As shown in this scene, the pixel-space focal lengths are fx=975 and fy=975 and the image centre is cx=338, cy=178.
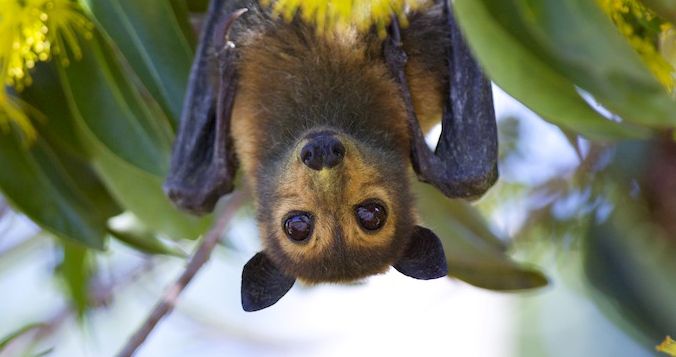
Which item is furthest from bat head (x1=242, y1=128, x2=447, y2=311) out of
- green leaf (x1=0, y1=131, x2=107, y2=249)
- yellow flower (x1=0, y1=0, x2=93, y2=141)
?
yellow flower (x1=0, y1=0, x2=93, y2=141)

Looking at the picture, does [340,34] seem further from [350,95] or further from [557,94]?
[557,94]

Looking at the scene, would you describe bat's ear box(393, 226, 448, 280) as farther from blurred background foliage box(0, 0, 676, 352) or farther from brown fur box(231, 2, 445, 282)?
blurred background foliage box(0, 0, 676, 352)

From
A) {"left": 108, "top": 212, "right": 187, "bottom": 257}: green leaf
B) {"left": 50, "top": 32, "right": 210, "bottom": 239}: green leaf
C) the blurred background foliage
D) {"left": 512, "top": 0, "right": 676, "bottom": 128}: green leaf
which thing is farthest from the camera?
{"left": 108, "top": 212, "right": 187, "bottom": 257}: green leaf

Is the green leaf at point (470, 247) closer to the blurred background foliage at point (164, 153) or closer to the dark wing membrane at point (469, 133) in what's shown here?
the blurred background foliage at point (164, 153)

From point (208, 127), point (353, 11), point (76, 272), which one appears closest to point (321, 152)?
point (353, 11)

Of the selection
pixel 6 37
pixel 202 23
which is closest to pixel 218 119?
pixel 202 23

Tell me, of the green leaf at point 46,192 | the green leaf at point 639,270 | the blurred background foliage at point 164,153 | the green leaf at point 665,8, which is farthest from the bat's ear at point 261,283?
the green leaf at point 665,8

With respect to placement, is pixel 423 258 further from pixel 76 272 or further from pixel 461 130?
pixel 76 272
